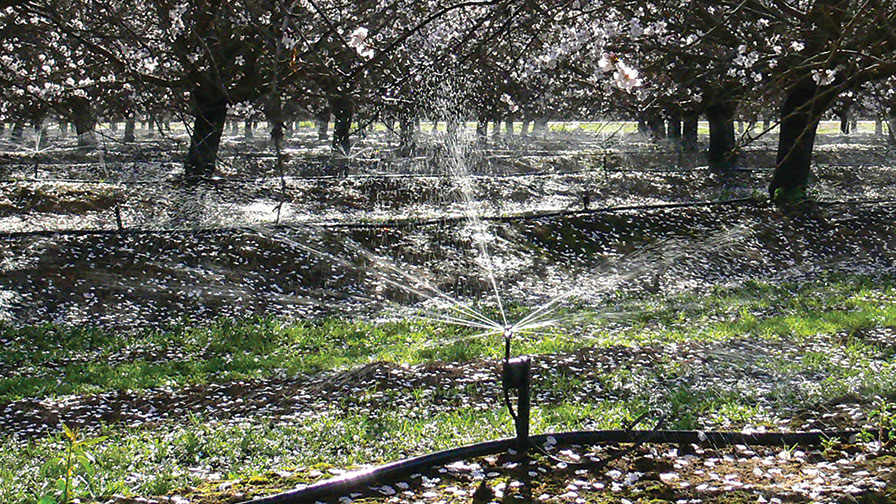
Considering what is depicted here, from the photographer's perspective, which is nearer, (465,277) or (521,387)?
(521,387)

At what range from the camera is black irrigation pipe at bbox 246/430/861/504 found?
3.51 metres

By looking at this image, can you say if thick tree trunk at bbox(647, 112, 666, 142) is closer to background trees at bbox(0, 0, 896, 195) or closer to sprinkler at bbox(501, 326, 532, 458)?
background trees at bbox(0, 0, 896, 195)

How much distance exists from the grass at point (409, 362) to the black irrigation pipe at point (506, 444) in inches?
20.3

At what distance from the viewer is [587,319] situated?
10.4 metres

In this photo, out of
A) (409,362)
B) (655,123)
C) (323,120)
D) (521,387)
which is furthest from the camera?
(655,123)

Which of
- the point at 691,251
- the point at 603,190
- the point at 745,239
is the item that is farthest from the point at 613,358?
the point at 603,190

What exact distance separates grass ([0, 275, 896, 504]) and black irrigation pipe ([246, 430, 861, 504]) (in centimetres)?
52

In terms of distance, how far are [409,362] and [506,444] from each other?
393 cm

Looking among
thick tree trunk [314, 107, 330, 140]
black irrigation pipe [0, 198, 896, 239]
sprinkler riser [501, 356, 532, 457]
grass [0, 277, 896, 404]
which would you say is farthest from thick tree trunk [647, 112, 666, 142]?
sprinkler riser [501, 356, 532, 457]

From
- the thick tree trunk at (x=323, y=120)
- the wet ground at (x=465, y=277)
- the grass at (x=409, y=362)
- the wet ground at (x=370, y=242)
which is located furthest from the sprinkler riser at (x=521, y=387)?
the thick tree trunk at (x=323, y=120)

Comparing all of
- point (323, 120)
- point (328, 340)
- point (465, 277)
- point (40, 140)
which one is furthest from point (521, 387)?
point (40, 140)

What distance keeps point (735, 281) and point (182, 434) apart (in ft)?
32.9

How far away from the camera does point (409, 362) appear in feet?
26.3

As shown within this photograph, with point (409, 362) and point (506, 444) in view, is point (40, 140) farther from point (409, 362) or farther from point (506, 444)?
point (506, 444)
